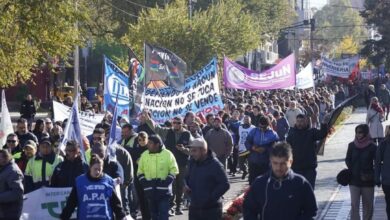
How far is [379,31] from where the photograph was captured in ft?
200

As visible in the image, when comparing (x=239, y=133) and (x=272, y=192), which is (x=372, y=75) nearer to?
(x=239, y=133)

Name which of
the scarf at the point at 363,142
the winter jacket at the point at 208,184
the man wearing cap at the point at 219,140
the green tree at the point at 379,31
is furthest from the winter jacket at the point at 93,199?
the green tree at the point at 379,31

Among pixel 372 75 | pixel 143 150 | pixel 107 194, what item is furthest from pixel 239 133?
pixel 372 75

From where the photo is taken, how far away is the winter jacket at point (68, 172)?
501 inches

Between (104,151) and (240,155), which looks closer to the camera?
(104,151)

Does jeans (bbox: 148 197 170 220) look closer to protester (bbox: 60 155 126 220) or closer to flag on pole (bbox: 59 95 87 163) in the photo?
flag on pole (bbox: 59 95 87 163)

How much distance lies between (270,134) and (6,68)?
8.33m

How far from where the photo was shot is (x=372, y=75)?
79.6 meters

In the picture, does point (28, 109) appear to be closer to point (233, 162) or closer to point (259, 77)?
point (259, 77)

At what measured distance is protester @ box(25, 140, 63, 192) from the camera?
538 inches

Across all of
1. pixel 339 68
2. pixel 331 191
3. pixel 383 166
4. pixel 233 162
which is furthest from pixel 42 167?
pixel 339 68

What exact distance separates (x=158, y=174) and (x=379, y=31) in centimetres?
4841

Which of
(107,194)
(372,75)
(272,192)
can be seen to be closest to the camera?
(272,192)

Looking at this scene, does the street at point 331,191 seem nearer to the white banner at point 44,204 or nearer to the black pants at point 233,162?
the black pants at point 233,162
